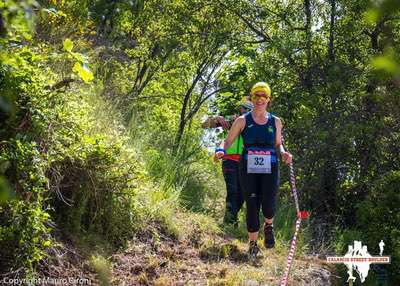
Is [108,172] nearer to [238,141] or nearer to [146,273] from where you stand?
[146,273]

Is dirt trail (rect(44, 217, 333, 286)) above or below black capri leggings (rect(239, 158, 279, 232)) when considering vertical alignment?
below

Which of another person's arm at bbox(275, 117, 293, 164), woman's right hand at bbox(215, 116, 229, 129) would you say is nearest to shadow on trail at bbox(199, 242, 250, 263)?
another person's arm at bbox(275, 117, 293, 164)

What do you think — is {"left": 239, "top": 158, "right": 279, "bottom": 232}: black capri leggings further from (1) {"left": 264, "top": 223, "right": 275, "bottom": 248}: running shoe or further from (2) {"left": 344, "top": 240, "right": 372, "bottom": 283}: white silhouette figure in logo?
(2) {"left": 344, "top": 240, "right": 372, "bottom": 283}: white silhouette figure in logo

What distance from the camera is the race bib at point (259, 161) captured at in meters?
5.73

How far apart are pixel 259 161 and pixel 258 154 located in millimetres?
71

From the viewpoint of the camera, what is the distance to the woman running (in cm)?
576

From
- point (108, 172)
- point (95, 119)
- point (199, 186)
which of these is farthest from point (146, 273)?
point (199, 186)

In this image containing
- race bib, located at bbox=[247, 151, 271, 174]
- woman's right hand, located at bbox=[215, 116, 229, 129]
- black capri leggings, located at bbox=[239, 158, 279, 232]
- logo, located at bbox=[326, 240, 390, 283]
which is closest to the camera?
race bib, located at bbox=[247, 151, 271, 174]

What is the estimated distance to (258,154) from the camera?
5734 mm

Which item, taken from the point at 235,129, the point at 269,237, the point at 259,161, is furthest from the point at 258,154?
the point at 269,237

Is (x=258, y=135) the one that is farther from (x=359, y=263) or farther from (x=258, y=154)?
(x=359, y=263)

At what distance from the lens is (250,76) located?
30.1 feet

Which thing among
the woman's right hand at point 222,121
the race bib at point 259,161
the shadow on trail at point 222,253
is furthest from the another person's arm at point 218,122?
the shadow on trail at point 222,253

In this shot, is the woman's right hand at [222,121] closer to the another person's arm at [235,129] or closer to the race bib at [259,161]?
the another person's arm at [235,129]
